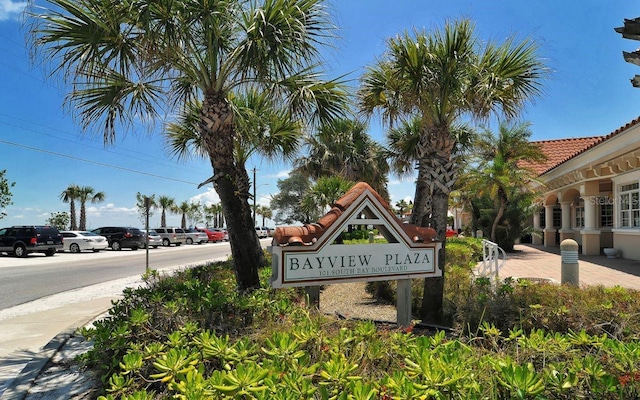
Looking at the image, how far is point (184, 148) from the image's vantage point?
1262cm

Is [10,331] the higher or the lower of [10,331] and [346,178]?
the lower

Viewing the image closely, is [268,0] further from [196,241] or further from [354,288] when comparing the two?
[196,241]

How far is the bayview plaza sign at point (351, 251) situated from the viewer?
509 centimetres

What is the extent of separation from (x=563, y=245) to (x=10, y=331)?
33.2 ft

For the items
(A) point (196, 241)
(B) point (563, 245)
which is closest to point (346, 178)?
(B) point (563, 245)

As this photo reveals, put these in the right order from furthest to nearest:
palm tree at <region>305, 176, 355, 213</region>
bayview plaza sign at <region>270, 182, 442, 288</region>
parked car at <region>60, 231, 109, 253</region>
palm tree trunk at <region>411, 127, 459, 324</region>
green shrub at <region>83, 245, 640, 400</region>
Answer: parked car at <region>60, 231, 109, 253</region> < palm tree at <region>305, 176, 355, 213</region> < palm tree trunk at <region>411, 127, 459, 324</region> < bayview plaza sign at <region>270, 182, 442, 288</region> < green shrub at <region>83, 245, 640, 400</region>

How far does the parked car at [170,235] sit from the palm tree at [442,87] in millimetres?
34248

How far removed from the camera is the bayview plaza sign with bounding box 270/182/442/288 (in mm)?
5094

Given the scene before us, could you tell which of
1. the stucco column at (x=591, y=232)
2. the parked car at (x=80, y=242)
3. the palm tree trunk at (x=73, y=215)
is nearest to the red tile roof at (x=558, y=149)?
the stucco column at (x=591, y=232)

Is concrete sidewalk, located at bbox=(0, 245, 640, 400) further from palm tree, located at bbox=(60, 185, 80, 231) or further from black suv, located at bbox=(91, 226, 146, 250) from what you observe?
palm tree, located at bbox=(60, 185, 80, 231)

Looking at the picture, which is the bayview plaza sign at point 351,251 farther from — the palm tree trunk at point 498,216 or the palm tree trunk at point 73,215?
the palm tree trunk at point 73,215

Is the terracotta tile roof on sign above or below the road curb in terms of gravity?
above

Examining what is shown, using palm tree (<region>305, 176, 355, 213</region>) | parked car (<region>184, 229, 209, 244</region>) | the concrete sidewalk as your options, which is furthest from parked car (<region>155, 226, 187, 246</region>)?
the concrete sidewalk

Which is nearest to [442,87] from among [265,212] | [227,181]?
[227,181]
